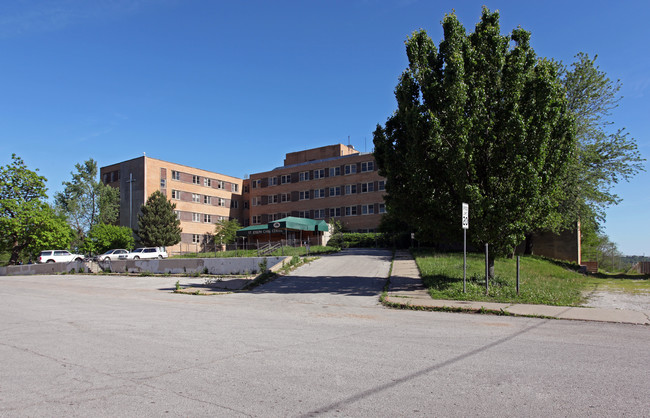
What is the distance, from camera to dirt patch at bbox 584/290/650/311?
41.6ft

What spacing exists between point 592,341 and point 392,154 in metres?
10.9

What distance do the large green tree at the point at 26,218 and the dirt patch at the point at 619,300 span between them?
49.9m

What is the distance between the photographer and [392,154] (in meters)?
17.5

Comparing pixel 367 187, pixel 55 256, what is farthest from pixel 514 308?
pixel 367 187

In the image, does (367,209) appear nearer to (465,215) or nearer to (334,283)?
(334,283)

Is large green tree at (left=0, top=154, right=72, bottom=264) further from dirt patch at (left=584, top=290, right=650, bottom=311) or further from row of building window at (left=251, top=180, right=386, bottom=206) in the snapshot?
dirt patch at (left=584, top=290, right=650, bottom=311)

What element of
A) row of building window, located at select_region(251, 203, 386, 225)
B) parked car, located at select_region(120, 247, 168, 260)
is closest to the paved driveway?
parked car, located at select_region(120, 247, 168, 260)

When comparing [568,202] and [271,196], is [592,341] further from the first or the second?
[271,196]

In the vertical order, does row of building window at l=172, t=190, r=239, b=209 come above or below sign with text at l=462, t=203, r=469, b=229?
above

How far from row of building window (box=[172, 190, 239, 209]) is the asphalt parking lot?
5378 centimetres

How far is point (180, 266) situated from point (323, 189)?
37.4 m

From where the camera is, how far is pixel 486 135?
15180mm

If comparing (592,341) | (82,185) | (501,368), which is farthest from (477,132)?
(82,185)

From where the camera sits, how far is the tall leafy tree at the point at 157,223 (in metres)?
54.5
